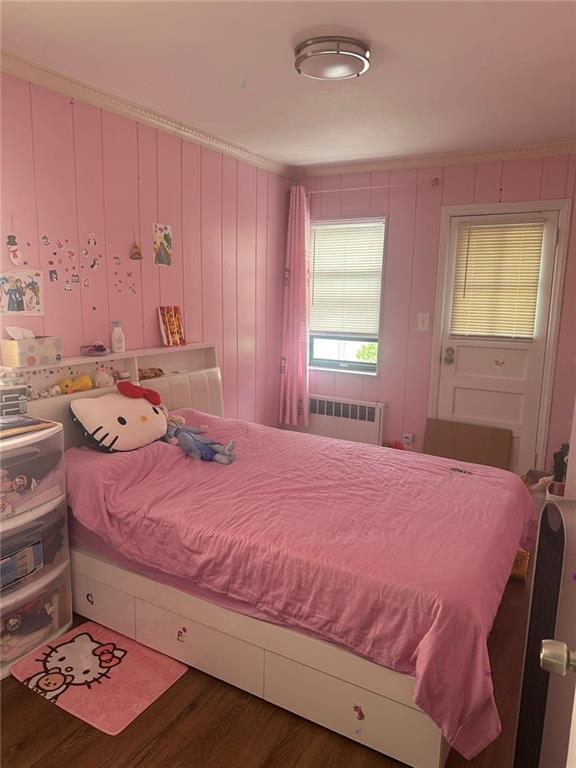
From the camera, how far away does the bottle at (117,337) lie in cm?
293

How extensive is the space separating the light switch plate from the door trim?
6 centimetres

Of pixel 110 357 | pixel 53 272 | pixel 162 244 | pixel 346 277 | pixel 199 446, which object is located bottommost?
pixel 199 446

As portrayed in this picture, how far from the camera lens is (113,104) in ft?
9.18

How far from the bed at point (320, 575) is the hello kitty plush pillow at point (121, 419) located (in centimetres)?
8

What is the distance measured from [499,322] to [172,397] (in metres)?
2.39

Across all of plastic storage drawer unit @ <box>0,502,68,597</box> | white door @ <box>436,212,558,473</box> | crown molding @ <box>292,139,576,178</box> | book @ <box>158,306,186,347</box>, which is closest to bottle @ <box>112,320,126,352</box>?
book @ <box>158,306,186,347</box>

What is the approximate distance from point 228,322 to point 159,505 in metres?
1.99

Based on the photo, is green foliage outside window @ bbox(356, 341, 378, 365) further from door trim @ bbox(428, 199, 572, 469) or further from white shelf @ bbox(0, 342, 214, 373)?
white shelf @ bbox(0, 342, 214, 373)

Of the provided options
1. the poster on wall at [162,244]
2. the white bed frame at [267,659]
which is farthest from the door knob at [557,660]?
the poster on wall at [162,244]

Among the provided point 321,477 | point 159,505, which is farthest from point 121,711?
point 321,477

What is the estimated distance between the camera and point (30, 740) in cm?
178

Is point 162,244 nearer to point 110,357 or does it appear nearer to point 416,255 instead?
point 110,357

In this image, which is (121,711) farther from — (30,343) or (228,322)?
(228,322)

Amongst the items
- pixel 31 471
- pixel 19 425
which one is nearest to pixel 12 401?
pixel 19 425
